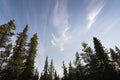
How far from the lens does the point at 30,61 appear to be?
29.2 meters

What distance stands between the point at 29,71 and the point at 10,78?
4.21 meters

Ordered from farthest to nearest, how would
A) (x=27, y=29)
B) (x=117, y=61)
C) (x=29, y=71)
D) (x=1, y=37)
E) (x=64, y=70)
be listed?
1. (x=64, y=70)
2. (x=117, y=61)
3. (x=27, y=29)
4. (x=29, y=71)
5. (x=1, y=37)

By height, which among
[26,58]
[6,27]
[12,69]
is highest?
[6,27]

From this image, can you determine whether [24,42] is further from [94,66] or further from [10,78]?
[94,66]

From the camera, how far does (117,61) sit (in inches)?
2024

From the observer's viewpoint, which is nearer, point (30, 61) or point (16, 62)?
point (16, 62)

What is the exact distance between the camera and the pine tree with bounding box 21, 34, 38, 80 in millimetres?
27339

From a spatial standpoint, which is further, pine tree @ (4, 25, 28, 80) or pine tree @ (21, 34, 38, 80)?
pine tree @ (21, 34, 38, 80)

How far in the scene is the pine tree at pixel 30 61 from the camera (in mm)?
27339

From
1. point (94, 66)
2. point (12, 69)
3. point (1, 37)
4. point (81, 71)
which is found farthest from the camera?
point (81, 71)

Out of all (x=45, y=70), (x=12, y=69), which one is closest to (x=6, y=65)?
(x=12, y=69)

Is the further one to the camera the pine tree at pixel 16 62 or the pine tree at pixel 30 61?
the pine tree at pixel 30 61

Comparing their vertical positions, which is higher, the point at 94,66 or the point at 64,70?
the point at 64,70

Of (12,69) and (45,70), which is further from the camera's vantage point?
(45,70)
